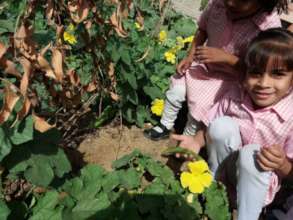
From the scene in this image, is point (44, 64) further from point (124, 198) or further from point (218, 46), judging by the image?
point (218, 46)

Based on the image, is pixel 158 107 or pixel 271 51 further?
pixel 158 107

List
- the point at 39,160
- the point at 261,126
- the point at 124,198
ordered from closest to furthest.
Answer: the point at 39,160
the point at 124,198
the point at 261,126

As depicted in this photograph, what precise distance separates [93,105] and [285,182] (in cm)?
102

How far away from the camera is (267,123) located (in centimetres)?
188

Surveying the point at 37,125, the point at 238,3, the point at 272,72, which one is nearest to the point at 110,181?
the point at 37,125

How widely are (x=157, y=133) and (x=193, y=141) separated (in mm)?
330

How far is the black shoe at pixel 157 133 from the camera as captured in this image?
2402mm

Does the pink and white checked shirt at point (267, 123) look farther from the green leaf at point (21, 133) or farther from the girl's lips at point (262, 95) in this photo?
the green leaf at point (21, 133)

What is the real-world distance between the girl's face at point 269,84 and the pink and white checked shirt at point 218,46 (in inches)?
10.3

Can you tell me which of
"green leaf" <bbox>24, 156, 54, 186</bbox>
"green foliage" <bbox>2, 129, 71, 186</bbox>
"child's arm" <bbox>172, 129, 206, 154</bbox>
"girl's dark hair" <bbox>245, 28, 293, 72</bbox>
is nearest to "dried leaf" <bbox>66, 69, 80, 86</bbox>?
"green foliage" <bbox>2, 129, 71, 186</bbox>

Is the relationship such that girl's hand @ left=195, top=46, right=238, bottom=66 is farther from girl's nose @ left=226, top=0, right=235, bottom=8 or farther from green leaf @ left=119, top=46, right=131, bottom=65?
green leaf @ left=119, top=46, right=131, bottom=65

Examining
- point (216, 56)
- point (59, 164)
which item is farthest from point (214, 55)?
point (59, 164)

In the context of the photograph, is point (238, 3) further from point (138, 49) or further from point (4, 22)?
point (4, 22)

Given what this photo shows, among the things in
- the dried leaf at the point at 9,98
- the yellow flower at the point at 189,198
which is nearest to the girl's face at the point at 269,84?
the yellow flower at the point at 189,198
